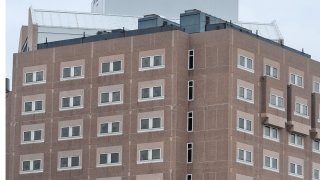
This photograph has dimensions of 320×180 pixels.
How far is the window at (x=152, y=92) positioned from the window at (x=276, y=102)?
14948mm

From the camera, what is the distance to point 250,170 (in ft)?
340

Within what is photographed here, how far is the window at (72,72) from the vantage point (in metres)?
111

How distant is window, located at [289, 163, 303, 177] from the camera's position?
11112cm

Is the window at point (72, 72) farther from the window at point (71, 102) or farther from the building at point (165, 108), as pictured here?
the window at point (71, 102)

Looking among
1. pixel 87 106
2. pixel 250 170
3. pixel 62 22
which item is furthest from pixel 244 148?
pixel 62 22

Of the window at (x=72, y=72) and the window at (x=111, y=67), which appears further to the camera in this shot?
the window at (x=72, y=72)

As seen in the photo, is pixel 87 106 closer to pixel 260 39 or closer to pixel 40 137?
pixel 40 137

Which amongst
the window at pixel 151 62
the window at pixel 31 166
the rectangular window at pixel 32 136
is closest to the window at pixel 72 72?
the rectangular window at pixel 32 136

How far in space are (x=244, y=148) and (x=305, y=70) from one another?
1963cm

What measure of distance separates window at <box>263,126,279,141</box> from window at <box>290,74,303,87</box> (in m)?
8.24

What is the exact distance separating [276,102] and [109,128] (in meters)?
22.0

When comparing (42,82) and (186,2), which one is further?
(186,2)
